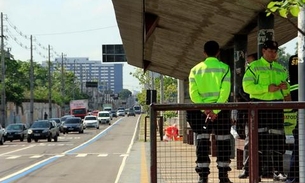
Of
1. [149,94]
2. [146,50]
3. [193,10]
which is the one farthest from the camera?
[149,94]

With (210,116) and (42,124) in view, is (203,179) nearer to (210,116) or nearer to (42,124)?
(210,116)

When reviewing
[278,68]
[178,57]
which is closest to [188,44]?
[178,57]

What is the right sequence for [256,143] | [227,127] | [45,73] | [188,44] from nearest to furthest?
[256,143] → [227,127] → [188,44] → [45,73]

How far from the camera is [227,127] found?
866 centimetres

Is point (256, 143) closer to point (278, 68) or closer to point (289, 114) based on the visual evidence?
point (289, 114)

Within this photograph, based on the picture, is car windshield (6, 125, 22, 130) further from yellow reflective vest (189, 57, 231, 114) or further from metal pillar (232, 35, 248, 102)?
yellow reflective vest (189, 57, 231, 114)

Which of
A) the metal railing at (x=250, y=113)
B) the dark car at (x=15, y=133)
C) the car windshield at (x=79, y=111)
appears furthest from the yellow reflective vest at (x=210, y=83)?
the car windshield at (x=79, y=111)

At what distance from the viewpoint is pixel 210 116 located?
8.34 m

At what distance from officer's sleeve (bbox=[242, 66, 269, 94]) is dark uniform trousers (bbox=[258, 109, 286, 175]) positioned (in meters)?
1.17

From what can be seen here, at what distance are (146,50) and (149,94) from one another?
12.1 m

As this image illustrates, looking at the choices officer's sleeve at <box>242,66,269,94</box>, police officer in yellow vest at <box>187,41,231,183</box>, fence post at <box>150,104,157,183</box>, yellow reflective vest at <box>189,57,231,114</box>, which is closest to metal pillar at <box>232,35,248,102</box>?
officer's sleeve at <box>242,66,269,94</box>

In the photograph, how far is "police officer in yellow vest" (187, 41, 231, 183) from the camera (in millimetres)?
8539

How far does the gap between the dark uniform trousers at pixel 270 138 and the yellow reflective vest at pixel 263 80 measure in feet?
3.84

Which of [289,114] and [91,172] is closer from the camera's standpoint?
[289,114]
